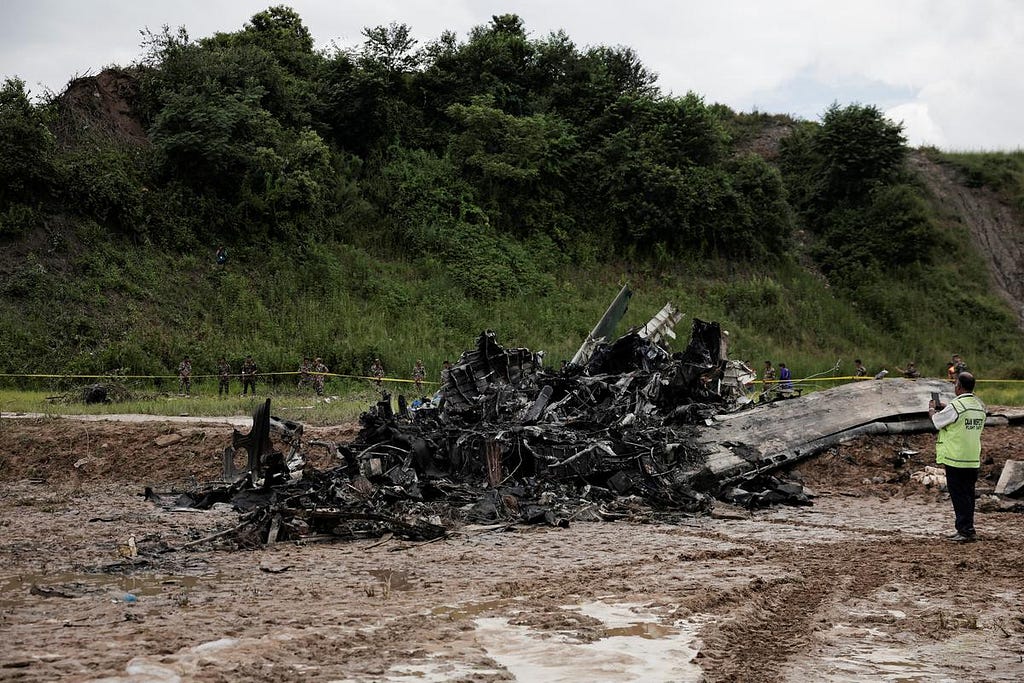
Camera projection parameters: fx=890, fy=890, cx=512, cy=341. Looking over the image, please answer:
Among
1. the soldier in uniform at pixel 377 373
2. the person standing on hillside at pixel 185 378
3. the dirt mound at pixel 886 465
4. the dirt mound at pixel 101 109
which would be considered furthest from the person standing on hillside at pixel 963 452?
the dirt mound at pixel 101 109

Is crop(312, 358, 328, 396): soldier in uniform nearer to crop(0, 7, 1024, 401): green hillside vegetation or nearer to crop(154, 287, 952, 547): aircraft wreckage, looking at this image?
crop(0, 7, 1024, 401): green hillside vegetation

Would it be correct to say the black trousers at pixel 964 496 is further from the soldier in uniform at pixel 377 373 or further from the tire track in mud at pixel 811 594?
the soldier in uniform at pixel 377 373

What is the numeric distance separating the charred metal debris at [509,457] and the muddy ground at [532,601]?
530 millimetres

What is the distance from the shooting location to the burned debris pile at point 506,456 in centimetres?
997

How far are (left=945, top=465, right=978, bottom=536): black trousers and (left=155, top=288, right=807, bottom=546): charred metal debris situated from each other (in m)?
2.78

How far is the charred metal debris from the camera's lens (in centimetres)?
998

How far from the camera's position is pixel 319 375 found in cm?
2470

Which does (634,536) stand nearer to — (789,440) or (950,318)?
(789,440)

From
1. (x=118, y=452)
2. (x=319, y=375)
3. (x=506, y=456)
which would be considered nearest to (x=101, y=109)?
(x=319, y=375)

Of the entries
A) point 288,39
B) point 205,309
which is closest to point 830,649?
point 205,309

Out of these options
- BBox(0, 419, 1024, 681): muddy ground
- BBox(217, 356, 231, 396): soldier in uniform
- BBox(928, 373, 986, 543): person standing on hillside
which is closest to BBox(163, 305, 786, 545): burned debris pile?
BBox(0, 419, 1024, 681): muddy ground

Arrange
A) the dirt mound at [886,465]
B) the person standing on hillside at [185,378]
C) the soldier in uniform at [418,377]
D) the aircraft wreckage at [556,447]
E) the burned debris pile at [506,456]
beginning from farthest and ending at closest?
the soldier in uniform at [418,377], the person standing on hillside at [185,378], the dirt mound at [886,465], the aircraft wreckage at [556,447], the burned debris pile at [506,456]

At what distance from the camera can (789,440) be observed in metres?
12.6

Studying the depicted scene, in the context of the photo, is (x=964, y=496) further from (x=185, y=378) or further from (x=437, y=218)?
(x=437, y=218)
